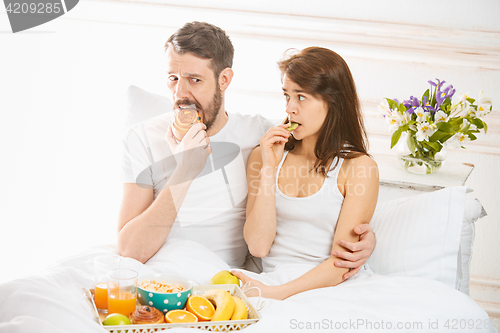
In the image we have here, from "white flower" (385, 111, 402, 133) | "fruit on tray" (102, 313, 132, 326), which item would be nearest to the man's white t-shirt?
"fruit on tray" (102, 313, 132, 326)

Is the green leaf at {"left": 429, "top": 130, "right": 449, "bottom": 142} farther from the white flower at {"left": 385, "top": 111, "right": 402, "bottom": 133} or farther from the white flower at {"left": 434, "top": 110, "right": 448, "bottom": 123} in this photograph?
the white flower at {"left": 385, "top": 111, "right": 402, "bottom": 133}

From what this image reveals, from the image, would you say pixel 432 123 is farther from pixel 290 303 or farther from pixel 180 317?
pixel 180 317

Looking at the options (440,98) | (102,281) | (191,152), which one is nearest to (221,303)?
(102,281)

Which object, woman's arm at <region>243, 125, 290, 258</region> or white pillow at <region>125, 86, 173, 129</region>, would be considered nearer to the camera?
woman's arm at <region>243, 125, 290, 258</region>

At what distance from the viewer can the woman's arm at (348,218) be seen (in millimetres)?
1328

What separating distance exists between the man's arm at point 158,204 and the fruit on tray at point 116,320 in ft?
1.47

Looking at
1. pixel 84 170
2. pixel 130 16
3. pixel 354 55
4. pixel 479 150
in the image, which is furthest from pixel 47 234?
pixel 479 150

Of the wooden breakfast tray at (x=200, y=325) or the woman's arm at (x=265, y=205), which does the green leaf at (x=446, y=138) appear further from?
the wooden breakfast tray at (x=200, y=325)

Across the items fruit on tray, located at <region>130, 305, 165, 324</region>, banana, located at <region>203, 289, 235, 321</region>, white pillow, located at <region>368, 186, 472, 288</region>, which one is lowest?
white pillow, located at <region>368, 186, 472, 288</region>

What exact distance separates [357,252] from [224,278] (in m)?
0.43

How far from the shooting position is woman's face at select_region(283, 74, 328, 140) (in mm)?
1470

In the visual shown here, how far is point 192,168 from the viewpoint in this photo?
146cm

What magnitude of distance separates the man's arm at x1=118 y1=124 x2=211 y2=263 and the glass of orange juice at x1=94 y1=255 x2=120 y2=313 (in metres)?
0.30

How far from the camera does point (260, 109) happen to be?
7.66 ft
